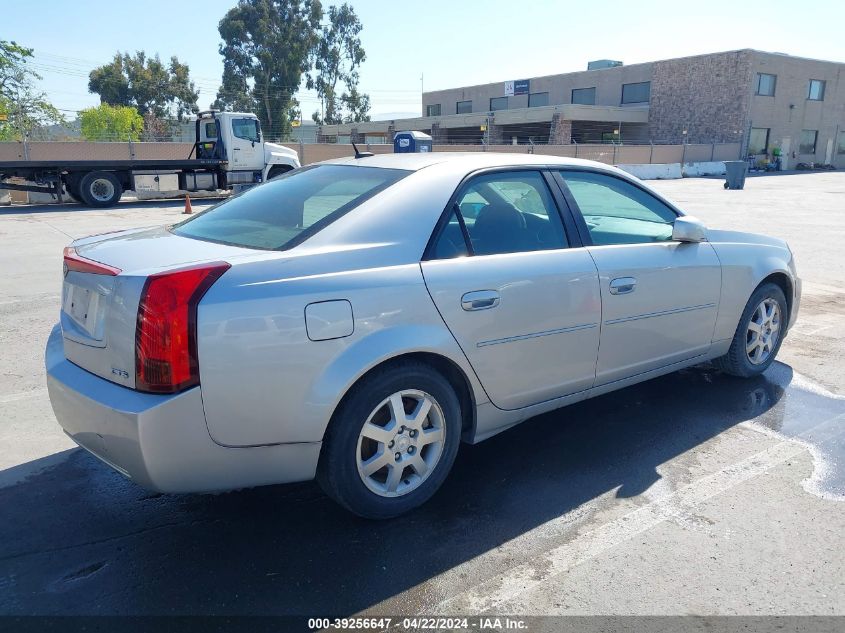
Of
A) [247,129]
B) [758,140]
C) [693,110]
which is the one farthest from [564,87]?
[247,129]

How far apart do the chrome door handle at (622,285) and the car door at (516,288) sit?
134 mm

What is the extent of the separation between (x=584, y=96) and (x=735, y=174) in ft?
104

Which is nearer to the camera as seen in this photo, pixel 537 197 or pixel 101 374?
pixel 101 374

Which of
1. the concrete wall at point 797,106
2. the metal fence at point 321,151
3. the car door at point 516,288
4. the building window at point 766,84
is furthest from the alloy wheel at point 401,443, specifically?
the building window at point 766,84

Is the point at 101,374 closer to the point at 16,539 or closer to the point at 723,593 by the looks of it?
the point at 16,539

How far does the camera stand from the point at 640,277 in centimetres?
383

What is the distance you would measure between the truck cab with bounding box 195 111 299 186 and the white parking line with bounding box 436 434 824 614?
64.6ft

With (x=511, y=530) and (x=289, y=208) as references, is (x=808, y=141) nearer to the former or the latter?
(x=289, y=208)

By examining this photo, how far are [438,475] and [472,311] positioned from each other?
0.81 metres

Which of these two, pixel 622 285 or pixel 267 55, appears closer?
pixel 622 285

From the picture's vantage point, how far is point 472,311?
3.13 metres

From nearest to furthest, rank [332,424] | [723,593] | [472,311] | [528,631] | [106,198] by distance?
[528,631] → [723,593] → [332,424] → [472,311] → [106,198]

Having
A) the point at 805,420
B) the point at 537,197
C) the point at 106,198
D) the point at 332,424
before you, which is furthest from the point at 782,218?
the point at 106,198

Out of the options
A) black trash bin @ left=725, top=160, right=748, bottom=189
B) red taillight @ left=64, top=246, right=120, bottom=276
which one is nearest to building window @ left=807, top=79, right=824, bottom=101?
black trash bin @ left=725, top=160, right=748, bottom=189
